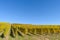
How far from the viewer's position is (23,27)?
19.5ft

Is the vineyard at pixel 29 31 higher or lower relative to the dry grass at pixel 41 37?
higher

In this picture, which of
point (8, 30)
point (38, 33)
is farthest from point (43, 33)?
point (8, 30)

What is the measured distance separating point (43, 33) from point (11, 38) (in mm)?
1433

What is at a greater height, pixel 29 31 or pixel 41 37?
pixel 29 31

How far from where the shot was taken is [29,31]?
5.97 metres

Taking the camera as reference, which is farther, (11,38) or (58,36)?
(58,36)

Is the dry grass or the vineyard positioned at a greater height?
the vineyard

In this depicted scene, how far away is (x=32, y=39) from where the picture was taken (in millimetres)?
5816

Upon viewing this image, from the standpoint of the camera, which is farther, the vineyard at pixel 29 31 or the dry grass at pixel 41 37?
the dry grass at pixel 41 37

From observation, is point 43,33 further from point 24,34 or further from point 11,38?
point 11,38

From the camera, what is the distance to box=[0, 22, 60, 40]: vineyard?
18.5 ft

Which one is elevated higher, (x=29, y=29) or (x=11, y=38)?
(x=29, y=29)

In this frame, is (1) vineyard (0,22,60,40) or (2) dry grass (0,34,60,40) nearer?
(1) vineyard (0,22,60,40)

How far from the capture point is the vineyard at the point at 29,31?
5.65m
